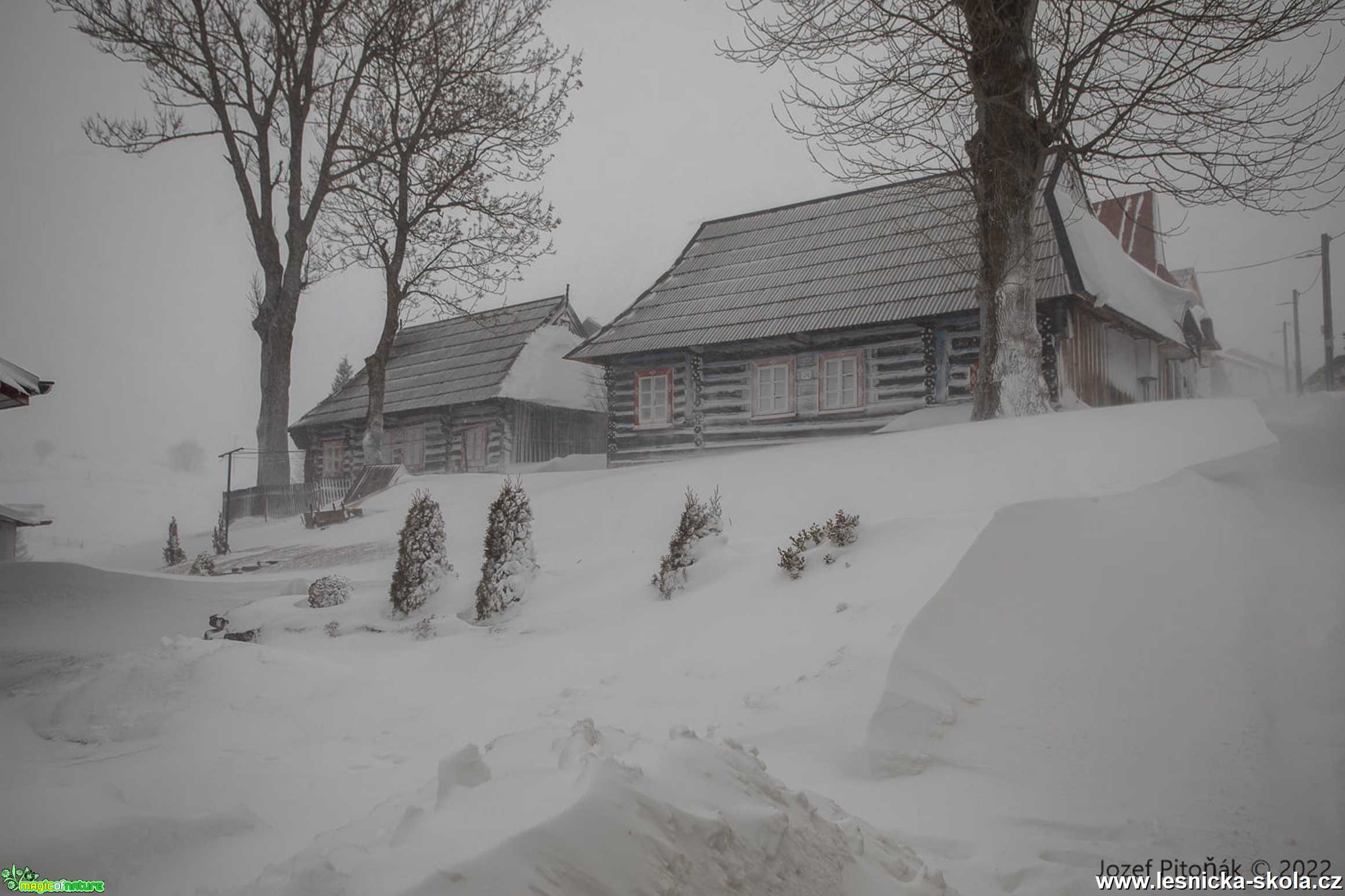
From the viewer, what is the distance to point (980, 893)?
2695 millimetres

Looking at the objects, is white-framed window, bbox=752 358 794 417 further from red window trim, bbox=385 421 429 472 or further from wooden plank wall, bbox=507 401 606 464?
red window trim, bbox=385 421 429 472

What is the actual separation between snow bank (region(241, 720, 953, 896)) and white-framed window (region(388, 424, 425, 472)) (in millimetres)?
17949

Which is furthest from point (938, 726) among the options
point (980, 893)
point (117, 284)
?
point (117, 284)

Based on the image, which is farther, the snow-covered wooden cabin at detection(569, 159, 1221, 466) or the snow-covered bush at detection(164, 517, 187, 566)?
the snow-covered wooden cabin at detection(569, 159, 1221, 466)

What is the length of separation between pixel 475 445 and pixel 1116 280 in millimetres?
13610

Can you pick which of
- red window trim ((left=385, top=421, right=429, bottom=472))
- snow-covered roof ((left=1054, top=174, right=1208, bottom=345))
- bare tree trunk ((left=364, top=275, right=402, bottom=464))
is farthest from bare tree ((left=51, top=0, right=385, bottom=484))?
snow-covered roof ((left=1054, top=174, right=1208, bottom=345))

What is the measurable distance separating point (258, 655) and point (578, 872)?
3569 millimetres

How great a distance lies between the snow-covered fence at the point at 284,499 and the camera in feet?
35.1

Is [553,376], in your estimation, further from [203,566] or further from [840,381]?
[203,566]

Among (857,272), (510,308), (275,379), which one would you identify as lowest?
(275,379)

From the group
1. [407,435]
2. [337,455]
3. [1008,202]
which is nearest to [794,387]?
[1008,202]

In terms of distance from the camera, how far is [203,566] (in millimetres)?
8344

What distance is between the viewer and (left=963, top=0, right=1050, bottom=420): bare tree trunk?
8758 millimetres

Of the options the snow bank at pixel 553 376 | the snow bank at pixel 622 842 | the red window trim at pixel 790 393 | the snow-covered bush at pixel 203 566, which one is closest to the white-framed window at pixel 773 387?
the red window trim at pixel 790 393
